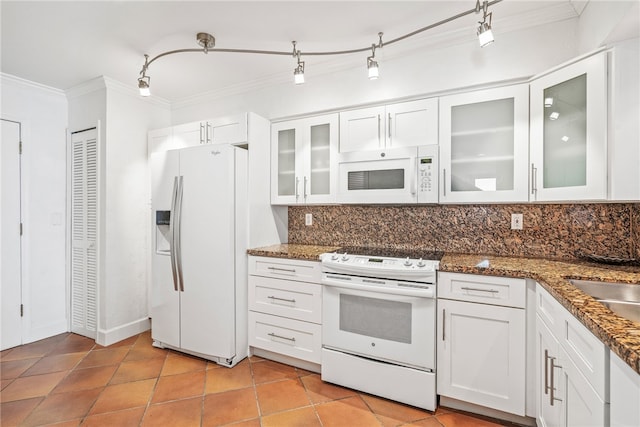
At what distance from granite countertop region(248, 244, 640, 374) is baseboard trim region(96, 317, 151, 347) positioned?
5.30ft

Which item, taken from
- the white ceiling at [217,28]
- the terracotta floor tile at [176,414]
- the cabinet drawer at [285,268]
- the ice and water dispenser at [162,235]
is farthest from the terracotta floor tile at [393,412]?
the white ceiling at [217,28]

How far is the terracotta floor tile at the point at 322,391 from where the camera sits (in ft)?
6.81

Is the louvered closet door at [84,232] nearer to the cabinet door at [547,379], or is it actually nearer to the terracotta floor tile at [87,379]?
the terracotta floor tile at [87,379]

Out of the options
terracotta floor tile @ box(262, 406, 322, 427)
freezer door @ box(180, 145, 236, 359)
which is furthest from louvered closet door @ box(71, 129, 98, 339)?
terracotta floor tile @ box(262, 406, 322, 427)

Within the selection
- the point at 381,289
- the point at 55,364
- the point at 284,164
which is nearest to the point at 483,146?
the point at 381,289

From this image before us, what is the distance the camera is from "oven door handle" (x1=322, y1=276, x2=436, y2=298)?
1.90 meters

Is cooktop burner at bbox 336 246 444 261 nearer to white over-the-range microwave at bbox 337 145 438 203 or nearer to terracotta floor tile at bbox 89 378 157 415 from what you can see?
white over-the-range microwave at bbox 337 145 438 203

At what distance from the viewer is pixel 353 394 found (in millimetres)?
2115

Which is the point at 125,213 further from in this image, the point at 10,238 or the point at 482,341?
the point at 482,341

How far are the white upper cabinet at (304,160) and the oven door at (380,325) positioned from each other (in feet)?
2.90

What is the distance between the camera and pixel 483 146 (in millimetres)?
2131

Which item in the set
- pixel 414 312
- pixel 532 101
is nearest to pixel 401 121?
pixel 532 101

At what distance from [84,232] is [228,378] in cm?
213

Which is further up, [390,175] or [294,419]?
[390,175]
